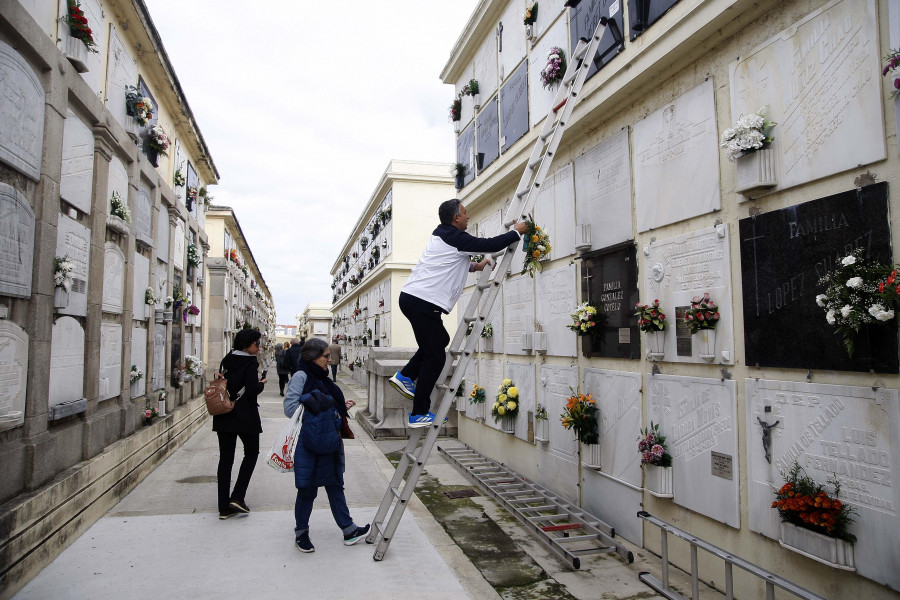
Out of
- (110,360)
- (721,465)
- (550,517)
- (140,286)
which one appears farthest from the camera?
(140,286)

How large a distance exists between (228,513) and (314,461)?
1.57m

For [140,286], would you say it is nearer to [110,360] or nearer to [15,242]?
[110,360]

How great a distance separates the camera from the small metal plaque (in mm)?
4168

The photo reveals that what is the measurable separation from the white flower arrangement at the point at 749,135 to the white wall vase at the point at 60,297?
5648 millimetres

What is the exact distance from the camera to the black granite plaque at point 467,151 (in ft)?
35.9

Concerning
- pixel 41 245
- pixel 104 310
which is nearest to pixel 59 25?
pixel 41 245

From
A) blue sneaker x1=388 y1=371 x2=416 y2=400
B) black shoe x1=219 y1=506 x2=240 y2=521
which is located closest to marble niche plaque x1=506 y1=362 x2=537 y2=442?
blue sneaker x1=388 y1=371 x2=416 y2=400

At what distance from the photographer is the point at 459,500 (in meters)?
6.73

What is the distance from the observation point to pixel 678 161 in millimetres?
4879

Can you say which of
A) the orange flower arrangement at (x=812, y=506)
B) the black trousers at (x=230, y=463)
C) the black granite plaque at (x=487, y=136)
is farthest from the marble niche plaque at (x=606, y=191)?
the black trousers at (x=230, y=463)

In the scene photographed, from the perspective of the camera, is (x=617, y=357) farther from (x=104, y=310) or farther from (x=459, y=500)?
(x=104, y=310)

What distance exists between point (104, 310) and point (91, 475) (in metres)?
1.99

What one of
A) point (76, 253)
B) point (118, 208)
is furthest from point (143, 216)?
point (76, 253)

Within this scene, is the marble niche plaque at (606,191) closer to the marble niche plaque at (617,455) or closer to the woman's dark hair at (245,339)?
the marble niche plaque at (617,455)
